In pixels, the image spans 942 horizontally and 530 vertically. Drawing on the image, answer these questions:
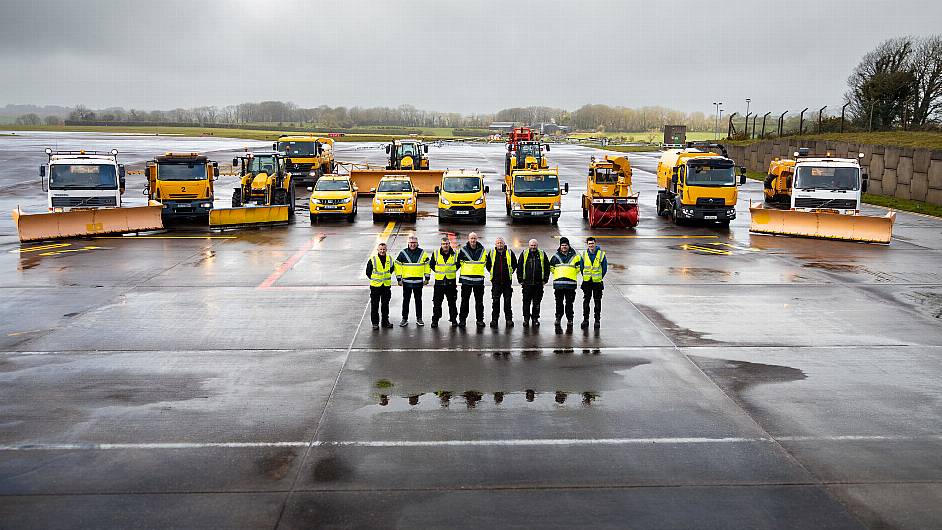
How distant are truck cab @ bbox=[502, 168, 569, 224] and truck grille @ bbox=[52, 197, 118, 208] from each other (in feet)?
48.1

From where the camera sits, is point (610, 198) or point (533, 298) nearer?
point (533, 298)

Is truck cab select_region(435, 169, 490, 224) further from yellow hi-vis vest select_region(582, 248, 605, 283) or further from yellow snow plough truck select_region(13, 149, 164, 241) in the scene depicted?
yellow hi-vis vest select_region(582, 248, 605, 283)

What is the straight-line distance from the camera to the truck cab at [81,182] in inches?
1104

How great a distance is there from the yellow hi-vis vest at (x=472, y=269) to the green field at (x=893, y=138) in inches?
1321

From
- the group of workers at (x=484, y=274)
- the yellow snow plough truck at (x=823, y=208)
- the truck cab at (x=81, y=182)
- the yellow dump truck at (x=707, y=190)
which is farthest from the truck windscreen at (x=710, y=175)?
the truck cab at (x=81, y=182)

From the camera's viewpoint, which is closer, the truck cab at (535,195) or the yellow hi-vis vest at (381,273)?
the yellow hi-vis vest at (381,273)

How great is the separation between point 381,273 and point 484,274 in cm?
187

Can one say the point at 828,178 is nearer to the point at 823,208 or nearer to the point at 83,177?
the point at 823,208

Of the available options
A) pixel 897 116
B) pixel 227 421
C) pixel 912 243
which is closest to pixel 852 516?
pixel 227 421

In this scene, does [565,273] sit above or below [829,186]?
below

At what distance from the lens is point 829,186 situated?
28906 mm

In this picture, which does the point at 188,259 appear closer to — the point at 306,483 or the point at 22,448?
the point at 22,448

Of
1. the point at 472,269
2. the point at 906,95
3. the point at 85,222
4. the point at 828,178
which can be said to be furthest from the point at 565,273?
the point at 906,95

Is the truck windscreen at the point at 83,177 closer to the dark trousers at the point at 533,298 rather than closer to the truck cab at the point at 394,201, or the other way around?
the truck cab at the point at 394,201
